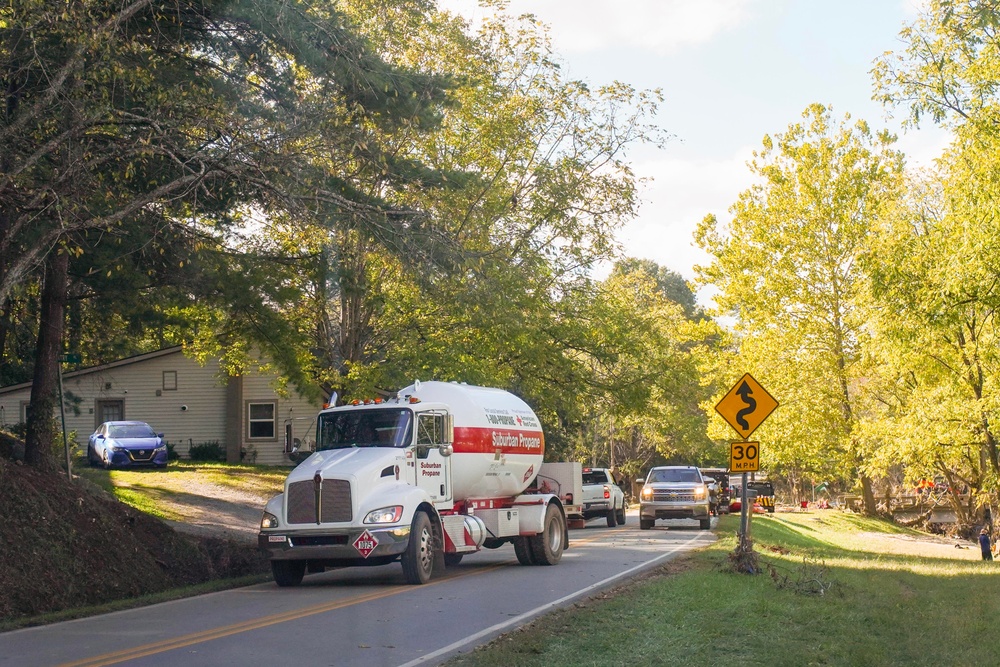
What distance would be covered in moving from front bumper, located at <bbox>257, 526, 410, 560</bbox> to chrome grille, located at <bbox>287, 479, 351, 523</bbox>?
17 centimetres

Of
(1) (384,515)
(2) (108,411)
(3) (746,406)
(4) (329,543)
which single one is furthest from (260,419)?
(3) (746,406)

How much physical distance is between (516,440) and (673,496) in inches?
504

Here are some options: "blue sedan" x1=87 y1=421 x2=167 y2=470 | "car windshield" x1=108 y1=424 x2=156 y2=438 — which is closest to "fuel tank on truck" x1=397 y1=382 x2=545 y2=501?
"blue sedan" x1=87 y1=421 x2=167 y2=470

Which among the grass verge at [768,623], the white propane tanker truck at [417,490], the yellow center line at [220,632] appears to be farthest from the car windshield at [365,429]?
the grass verge at [768,623]

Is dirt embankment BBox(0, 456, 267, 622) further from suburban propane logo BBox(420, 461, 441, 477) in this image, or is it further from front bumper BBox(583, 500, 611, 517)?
front bumper BBox(583, 500, 611, 517)

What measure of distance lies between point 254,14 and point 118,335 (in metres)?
9.01

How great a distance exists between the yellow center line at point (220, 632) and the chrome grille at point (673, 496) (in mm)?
Result: 17280

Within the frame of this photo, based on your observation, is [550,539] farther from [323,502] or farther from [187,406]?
[187,406]

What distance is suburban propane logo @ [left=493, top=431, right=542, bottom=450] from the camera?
19047mm

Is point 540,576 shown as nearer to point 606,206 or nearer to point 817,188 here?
point 606,206

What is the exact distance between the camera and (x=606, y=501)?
115 feet

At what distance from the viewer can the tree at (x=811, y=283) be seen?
3859cm

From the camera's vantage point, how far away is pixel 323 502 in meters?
15.3

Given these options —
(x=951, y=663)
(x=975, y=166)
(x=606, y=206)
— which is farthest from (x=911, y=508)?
(x=951, y=663)
